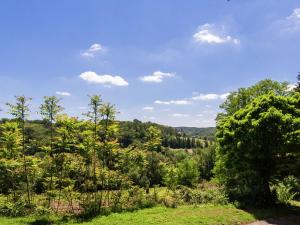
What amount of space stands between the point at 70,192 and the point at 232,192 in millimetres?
10951

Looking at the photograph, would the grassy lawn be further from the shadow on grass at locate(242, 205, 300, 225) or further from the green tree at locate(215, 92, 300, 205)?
the green tree at locate(215, 92, 300, 205)

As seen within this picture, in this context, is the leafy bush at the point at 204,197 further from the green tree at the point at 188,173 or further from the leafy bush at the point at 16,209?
the green tree at the point at 188,173

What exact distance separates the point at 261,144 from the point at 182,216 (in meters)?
6.76

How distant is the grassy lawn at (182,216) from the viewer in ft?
56.4

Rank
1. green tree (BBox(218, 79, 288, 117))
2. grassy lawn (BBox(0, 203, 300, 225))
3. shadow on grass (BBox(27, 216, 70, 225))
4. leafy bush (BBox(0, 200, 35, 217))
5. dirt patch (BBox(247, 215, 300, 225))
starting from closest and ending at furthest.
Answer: grassy lawn (BBox(0, 203, 300, 225))
dirt patch (BBox(247, 215, 300, 225))
shadow on grass (BBox(27, 216, 70, 225))
leafy bush (BBox(0, 200, 35, 217))
green tree (BBox(218, 79, 288, 117))

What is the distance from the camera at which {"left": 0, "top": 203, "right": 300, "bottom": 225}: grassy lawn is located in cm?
1720

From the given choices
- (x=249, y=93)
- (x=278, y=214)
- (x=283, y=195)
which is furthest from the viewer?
(x=249, y=93)

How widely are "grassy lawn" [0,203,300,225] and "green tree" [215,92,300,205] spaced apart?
2.43 m

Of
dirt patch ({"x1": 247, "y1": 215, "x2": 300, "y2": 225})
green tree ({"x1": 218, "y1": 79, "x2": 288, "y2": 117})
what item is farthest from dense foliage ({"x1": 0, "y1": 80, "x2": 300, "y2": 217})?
green tree ({"x1": 218, "y1": 79, "x2": 288, "y2": 117})

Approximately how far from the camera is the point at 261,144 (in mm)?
20438

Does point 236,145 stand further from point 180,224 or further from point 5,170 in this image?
point 5,170

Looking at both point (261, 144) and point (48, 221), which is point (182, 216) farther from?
point (48, 221)

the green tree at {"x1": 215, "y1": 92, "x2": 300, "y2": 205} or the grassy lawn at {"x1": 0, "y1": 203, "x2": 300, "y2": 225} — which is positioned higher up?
the green tree at {"x1": 215, "y1": 92, "x2": 300, "y2": 205}

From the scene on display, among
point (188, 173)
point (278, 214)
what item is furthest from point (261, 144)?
point (188, 173)
